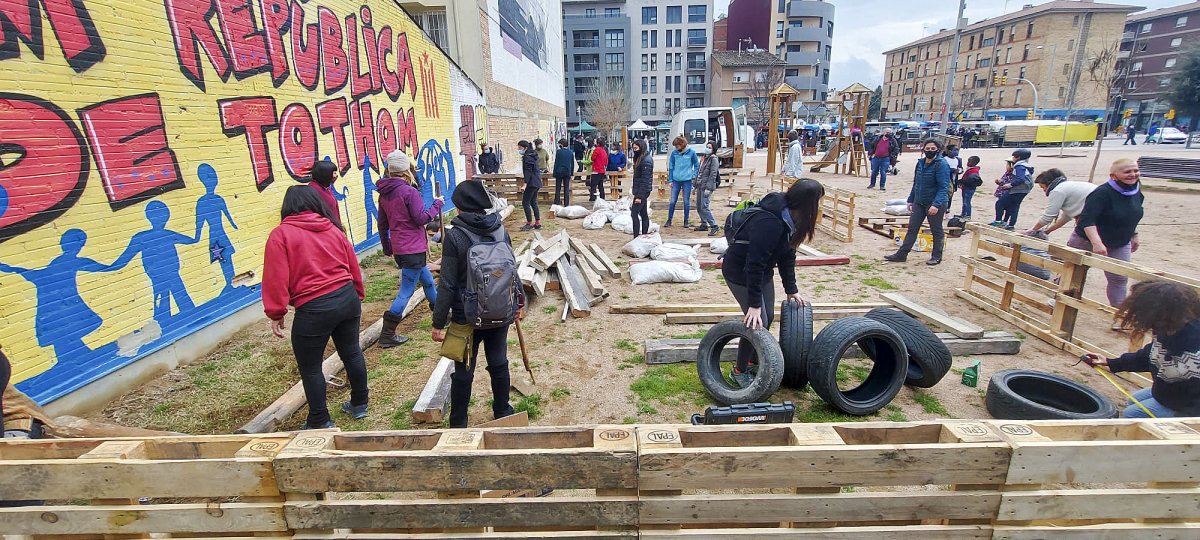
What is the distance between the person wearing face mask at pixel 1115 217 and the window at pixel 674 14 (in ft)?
211

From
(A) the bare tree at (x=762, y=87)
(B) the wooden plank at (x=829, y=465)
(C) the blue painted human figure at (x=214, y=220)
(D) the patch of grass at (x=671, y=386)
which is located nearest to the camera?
(B) the wooden plank at (x=829, y=465)

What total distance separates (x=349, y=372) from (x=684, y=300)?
448 cm

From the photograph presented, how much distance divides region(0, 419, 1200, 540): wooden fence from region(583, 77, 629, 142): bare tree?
46.4 m

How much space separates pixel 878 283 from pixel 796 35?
69.0 m

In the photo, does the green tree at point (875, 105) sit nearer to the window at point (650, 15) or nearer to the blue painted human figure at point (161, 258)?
the window at point (650, 15)

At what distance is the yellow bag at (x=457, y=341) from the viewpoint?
352cm

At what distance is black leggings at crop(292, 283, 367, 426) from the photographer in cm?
353

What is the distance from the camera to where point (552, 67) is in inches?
1312

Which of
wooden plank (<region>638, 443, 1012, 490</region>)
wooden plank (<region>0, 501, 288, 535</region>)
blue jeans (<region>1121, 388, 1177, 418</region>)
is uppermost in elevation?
wooden plank (<region>638, 443, 1012, 490</region>)

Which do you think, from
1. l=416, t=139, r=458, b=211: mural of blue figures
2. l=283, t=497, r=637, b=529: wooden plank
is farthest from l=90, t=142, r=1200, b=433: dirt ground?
l=416, t=139, r=458, b=211: mural of blue figures

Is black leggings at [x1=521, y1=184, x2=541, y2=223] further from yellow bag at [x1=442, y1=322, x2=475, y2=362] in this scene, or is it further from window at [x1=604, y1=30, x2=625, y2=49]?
window at [x1=604, y1=30, x2=625, y2=49]

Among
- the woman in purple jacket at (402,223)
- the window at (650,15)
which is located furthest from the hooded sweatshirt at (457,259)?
the window at (650,15)

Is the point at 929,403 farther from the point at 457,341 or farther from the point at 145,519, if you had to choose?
the point at 145,519

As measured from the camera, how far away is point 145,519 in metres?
2.27
